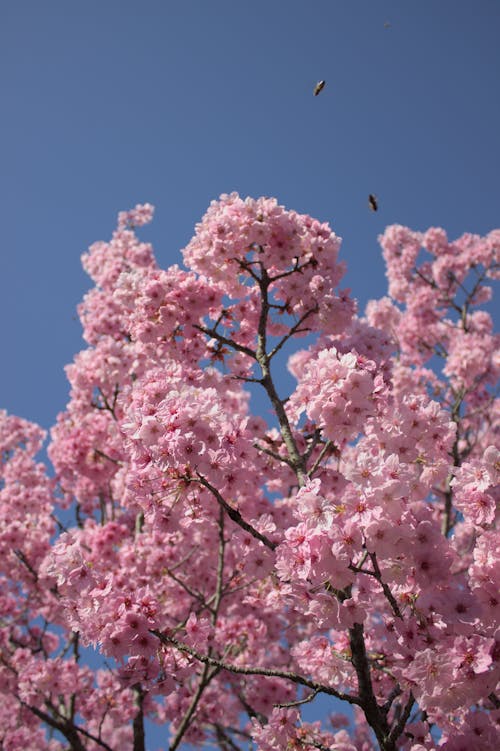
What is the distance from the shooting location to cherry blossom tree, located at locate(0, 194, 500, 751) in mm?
3762

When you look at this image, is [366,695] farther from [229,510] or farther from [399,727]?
[229,510]

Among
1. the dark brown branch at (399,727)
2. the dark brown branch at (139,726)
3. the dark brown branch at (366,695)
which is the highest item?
the dark brown branch at (139,726)

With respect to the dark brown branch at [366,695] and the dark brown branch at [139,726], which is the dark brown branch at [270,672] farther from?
the dark brown branch at [139,726]

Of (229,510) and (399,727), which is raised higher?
(229,510)

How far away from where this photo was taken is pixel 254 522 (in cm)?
530

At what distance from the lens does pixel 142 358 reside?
7461 millimetres

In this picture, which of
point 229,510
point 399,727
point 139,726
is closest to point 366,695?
point 399,727

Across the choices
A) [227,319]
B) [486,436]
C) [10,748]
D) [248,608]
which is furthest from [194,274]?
[486,436]

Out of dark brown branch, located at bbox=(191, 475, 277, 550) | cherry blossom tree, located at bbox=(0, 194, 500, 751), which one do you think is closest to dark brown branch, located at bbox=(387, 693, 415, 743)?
cherry blossom tree, located at bbox=(0, 194, 500, 751)

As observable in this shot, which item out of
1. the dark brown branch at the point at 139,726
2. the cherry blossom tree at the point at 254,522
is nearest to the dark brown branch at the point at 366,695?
the cherry blossom tree at the point at 254,522

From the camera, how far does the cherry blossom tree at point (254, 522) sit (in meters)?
3.76

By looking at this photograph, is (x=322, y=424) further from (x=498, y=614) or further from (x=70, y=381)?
(x=70, y=381)

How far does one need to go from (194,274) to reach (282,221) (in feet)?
3.93

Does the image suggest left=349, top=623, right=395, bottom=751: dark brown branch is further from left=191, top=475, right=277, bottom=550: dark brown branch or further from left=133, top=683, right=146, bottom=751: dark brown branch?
left=133, top=683, right=146, bottom=751: dark brown branch
